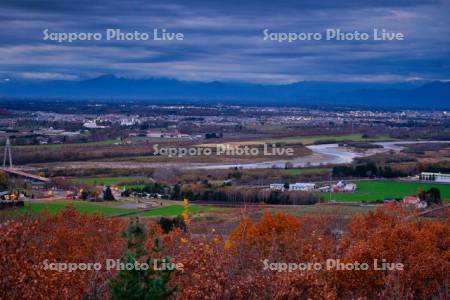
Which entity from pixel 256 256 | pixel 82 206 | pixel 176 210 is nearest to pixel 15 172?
pixel 82 206

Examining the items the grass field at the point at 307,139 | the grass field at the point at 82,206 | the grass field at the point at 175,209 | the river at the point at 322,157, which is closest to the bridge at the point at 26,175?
the grass field at the point at 82,206

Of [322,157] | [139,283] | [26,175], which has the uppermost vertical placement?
[139,283]

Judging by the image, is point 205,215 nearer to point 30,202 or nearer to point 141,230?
point 30,202

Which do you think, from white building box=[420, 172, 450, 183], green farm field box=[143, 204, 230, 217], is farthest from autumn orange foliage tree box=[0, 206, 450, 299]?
white building box=[420, 172, 450, 183]

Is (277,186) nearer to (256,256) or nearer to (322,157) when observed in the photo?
(322,157)

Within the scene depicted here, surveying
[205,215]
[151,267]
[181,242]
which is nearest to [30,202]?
[205,215]

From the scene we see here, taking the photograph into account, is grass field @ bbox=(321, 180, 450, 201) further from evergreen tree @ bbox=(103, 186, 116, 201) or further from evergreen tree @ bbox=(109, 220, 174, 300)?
evergreen tree @ bbox=(109, 220, 174, 300)
